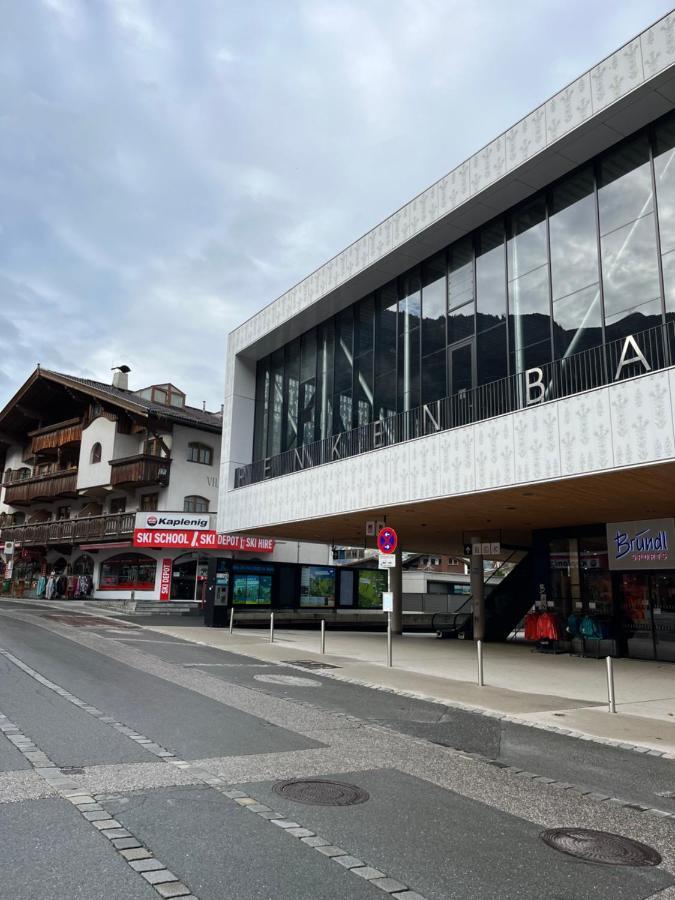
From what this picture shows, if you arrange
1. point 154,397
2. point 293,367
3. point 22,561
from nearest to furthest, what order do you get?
1. point 293,367
2. point 154,397
3. point 22,561

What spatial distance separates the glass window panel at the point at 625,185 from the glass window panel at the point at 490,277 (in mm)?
2872

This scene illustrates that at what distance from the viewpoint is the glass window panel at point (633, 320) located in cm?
1392

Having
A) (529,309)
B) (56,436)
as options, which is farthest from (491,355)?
(56,436)

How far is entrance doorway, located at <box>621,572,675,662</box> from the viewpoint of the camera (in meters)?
17.8

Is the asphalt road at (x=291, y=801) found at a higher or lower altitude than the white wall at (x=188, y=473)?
lower

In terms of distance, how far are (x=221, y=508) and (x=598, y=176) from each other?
58.8 feet

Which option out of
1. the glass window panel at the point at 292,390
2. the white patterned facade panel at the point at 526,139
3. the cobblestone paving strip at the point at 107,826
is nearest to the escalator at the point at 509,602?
the glass window panel at the point at 292,390

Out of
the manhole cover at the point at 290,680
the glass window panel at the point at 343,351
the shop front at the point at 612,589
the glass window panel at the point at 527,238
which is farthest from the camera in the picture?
the glass window panel at the point at 343,351

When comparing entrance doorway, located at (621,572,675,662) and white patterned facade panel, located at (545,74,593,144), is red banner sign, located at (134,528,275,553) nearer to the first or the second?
entrance doorway, located at (621,572,675,662)

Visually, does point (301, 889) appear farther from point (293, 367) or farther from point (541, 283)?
point (293, 367)

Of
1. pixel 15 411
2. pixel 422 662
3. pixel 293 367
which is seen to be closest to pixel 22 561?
pixel 15 411

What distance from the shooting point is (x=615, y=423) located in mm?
13086

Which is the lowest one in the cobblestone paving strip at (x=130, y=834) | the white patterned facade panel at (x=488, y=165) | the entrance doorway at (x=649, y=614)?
the cobblestone paving strip at (x=130, y=834)

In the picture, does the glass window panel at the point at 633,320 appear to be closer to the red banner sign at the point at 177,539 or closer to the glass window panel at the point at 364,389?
the glass window panel at the point at 364,389
